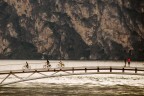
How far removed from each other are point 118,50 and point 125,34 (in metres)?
9.69

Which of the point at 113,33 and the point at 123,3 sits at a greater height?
the point at 123,3

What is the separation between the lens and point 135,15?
19062cm

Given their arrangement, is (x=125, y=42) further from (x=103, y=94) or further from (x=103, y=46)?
(x=103, y=94)

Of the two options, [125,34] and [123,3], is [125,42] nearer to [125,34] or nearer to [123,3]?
[125,34]

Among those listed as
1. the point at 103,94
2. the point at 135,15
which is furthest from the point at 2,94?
the point at 135,15

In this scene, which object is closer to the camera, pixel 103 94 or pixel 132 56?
pixel 103 94

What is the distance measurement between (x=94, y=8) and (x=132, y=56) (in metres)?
33.4

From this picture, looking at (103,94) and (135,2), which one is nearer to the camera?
(103,94)

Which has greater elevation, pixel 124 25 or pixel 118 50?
pixel 124 25

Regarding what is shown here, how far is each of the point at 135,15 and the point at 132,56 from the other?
2178 cm

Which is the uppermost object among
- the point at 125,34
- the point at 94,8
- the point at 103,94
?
the point at 94,8

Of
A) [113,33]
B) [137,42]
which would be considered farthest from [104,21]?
[137,42]

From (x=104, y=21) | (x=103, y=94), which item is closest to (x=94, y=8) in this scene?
(x=104, y=21)

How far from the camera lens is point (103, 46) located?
7825 inches
